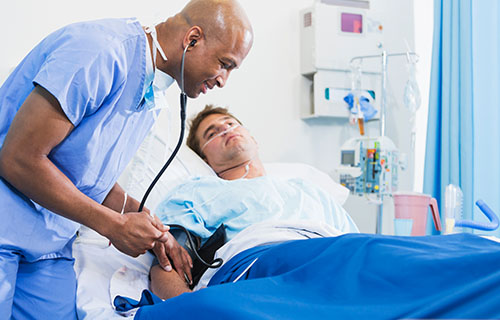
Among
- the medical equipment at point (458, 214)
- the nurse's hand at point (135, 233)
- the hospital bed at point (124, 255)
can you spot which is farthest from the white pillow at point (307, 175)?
the nurse's hand at point (135, 233)

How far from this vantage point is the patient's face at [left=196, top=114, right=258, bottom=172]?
2.11 m

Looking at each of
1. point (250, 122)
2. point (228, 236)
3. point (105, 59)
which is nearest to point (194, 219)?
point (228, 236)

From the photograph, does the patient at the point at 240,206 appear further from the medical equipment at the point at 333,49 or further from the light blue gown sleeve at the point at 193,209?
the medical equipment at the point at 333,49

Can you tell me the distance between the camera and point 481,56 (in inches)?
83.6

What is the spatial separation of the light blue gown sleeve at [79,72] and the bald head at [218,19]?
0.66 feet

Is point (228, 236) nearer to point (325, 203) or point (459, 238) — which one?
point (325, 203)

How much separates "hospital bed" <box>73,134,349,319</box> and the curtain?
494mm

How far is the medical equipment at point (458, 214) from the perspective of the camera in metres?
1.64

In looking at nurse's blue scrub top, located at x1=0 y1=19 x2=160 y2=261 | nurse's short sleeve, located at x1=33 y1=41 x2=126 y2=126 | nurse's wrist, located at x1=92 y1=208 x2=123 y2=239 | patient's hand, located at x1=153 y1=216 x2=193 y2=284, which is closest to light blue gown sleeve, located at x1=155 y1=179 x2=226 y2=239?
patient's hand, located at x1=153 y1=216 x2=193 y2=284

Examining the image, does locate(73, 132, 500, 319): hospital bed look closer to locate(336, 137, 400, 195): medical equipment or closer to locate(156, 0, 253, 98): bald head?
locate(156, 0, 253, 98): bald head

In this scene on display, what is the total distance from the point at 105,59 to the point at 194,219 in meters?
0.78

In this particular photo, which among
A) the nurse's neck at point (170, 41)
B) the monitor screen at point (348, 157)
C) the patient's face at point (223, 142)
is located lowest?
the monitor screen at point (348, 157)

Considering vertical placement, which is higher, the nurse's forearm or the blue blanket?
the nurse's forearm

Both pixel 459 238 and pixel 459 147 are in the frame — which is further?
pixel 459 147
